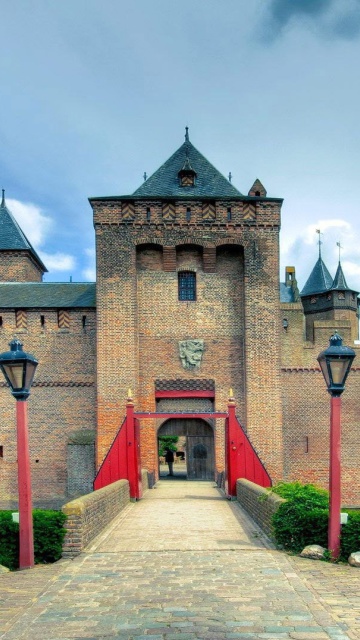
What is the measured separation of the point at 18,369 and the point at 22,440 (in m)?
0.86

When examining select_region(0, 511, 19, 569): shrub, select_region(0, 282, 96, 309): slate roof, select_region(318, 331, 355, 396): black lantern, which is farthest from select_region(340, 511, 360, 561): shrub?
select_region(0, 282, 96, 309): slate roof

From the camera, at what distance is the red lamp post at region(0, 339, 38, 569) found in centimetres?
748

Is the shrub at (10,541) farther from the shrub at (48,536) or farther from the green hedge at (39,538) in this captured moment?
the shrub at (48,536)

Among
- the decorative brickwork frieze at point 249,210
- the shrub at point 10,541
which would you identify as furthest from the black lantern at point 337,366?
the decorative brickwork frieze at point 249,210

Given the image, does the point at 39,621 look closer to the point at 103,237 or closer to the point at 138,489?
the point at 138,489

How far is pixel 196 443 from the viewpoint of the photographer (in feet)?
93.5

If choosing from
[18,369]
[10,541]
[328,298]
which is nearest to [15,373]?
[18,369]

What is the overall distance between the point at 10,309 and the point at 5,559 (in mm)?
14764

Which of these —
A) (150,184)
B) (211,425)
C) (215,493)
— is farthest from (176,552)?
(150,184)

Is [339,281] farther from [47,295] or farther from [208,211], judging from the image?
[47,295]

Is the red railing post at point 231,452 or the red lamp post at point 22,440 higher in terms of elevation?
the red lamp post at point 22,440

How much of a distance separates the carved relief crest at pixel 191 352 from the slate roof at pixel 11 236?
465 inches

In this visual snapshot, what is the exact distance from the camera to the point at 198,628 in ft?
16.3

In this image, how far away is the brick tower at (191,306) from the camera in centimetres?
2009
